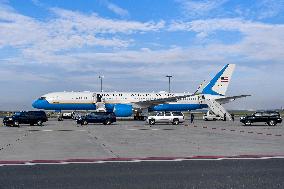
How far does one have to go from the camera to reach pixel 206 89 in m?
78.2

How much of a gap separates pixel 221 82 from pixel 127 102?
67.8ft

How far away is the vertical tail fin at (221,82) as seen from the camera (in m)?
78.6

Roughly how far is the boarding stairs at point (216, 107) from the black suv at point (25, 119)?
32323 mm

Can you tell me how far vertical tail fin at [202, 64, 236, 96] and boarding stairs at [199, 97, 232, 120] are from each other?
3.63 m

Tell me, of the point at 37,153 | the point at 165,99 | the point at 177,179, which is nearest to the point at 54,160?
the point at 37,153

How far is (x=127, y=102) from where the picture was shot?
68.6m

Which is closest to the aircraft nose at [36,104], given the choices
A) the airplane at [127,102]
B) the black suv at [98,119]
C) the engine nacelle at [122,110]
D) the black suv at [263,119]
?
the airplane at [127,102]

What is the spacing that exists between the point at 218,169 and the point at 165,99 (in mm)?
53333

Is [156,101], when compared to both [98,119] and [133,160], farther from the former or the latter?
[133,160]

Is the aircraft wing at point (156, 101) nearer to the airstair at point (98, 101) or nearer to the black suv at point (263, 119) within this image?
the airstair at point (98, 101)

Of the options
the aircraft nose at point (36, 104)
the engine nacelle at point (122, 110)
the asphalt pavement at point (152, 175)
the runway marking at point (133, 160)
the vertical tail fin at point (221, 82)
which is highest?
the vertical tail fin at point (221, 82)

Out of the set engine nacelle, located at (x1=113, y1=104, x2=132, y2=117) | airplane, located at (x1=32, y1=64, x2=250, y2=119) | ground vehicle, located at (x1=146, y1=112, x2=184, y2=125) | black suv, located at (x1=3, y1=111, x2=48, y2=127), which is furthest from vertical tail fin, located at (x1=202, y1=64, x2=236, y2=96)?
black suv, located at (x1=3, y1=111, x2=48, y2=127)

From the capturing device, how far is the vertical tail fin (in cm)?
7862

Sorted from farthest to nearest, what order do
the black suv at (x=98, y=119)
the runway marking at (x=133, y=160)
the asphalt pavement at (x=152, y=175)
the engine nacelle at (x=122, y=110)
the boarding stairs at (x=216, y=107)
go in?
the boarding stairs at (x=216, y=107), the engine nacelle at (x=122, y=110), the black suv at (x=98, y=119), the runway marking at (x=133, y=160), the asphalt pavement at (x=152, y=175)
